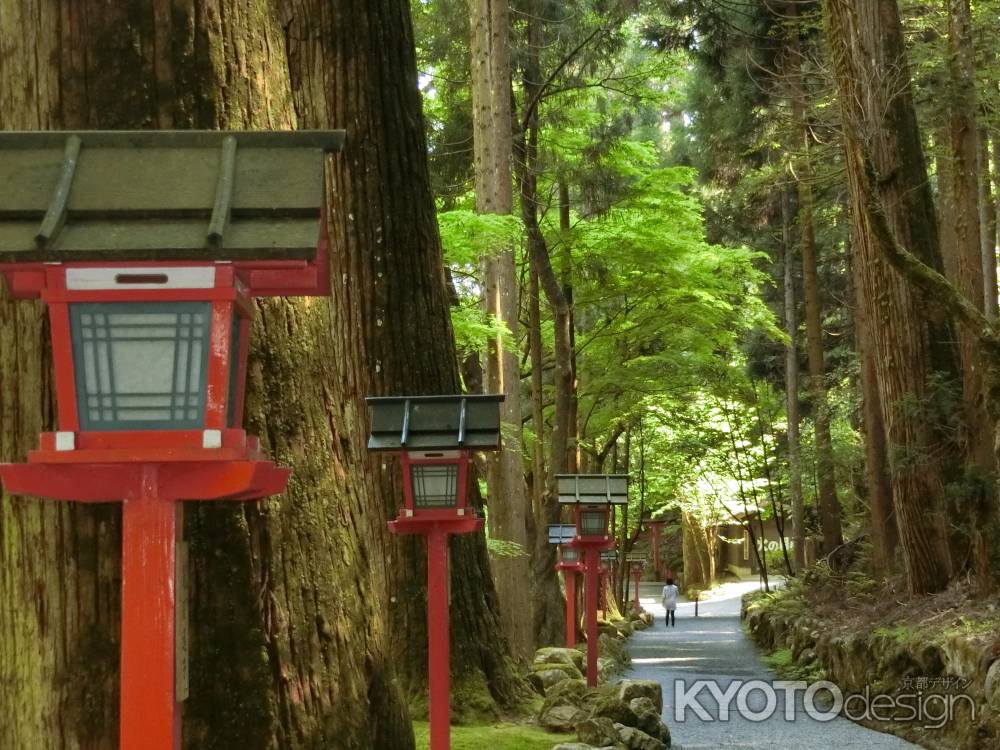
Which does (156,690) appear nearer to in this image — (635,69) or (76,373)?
(76,373)

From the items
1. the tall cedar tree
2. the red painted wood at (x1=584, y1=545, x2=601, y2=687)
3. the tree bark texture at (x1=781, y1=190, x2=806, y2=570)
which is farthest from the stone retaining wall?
the tree bark texture at (x1=781, y1=190, x2=806, y2=570)

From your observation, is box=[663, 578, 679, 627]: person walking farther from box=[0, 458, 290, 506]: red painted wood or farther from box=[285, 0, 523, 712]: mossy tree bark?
box=[0, 458, 290, 506]: red painted wood

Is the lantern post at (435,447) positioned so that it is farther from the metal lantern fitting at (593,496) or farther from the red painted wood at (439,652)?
the metal lantern fitting at (593,496)

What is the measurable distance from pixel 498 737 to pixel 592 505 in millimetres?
6329

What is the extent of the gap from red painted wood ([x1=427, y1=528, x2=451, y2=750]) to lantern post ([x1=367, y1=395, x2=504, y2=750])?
0.01 meters

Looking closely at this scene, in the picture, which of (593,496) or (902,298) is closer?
(902,298)

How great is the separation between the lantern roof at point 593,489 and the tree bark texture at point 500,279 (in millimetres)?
1455

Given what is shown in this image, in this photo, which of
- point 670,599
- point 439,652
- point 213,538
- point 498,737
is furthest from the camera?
point 670,599

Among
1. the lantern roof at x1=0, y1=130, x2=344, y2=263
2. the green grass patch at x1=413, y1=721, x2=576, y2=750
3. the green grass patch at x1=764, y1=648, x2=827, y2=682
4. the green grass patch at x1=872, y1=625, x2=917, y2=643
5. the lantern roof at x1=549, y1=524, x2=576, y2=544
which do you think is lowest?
the green grass patch at x1=764, y1=648, x2=827, y2=682

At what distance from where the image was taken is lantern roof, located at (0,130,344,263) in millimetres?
2697

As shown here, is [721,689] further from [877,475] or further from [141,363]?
[141,363]

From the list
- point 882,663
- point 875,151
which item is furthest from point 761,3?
point 882,663

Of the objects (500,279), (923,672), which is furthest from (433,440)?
(500,279)

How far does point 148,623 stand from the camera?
2.76 m
